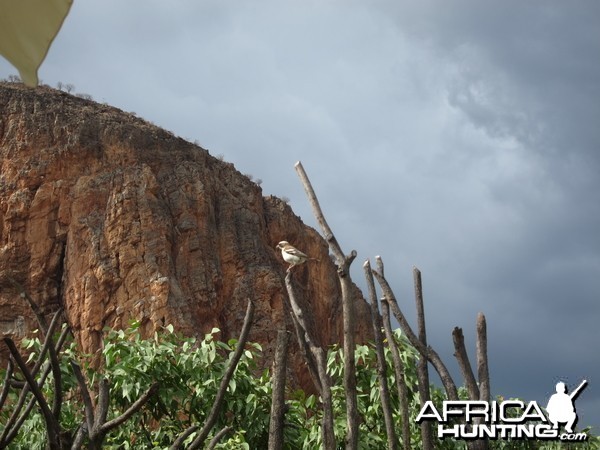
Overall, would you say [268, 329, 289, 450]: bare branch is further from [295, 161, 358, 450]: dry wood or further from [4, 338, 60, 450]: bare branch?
[4, 338, 60, 450]: bare branch

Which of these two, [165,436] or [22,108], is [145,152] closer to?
[22,108]

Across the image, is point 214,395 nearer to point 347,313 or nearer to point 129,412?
point 347,313

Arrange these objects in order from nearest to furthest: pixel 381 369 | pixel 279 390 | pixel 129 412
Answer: pixel 129 412, pixel 279 390, pixel 381 369

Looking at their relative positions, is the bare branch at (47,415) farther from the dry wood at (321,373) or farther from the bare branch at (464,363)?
the bare branch at (464,363)

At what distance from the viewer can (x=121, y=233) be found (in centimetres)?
2147

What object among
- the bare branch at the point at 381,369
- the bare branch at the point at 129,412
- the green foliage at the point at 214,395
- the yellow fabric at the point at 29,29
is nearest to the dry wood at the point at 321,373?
the bare branch at the point at 381,369

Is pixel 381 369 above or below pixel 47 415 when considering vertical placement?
above

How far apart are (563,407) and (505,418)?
1.43 ft

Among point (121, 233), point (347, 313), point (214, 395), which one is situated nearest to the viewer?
point (347, 313)

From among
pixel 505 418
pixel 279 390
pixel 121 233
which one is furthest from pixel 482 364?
pixel 121 233

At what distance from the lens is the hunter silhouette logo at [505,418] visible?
507 cm

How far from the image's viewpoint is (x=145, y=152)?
925 inches

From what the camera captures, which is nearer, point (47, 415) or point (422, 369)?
point (47, 415)

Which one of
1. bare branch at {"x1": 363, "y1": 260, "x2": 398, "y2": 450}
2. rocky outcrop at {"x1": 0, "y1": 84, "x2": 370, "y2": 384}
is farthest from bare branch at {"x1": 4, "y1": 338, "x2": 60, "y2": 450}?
rocky outcrop at {"x1": 0, "y1": 84, "x2": 370, "y2": 384}
